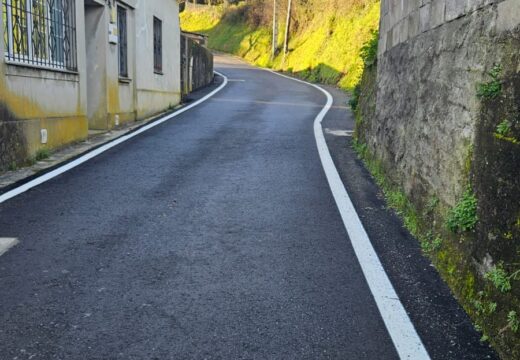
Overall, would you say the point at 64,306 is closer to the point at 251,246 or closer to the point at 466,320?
the point at 251,246

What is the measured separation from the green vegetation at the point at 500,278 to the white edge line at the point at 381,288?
0.53 meters

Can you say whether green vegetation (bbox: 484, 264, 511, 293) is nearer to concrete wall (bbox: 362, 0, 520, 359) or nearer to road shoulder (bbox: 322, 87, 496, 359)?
concrete wall (bbox: 362, 0, 520, 359)

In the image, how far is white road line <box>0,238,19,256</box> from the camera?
14.5ft

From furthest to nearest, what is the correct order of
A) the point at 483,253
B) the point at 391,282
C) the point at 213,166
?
the point at 213,166 → the point at 391,282 → the point at 483,253

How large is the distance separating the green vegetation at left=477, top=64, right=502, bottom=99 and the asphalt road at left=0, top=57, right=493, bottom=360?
137cm

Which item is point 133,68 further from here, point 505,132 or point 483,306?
point 483,306

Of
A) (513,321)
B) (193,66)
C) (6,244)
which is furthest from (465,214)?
(193,66)

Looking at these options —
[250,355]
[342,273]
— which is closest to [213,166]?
[342,273]

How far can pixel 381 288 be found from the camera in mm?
3832

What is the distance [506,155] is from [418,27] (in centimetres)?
325

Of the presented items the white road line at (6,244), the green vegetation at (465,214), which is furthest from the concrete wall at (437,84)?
the white road line at (6,244)

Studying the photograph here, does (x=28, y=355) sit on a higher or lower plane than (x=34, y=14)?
lower

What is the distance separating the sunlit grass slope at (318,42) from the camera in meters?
29.8

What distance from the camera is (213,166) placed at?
8.10 metres
